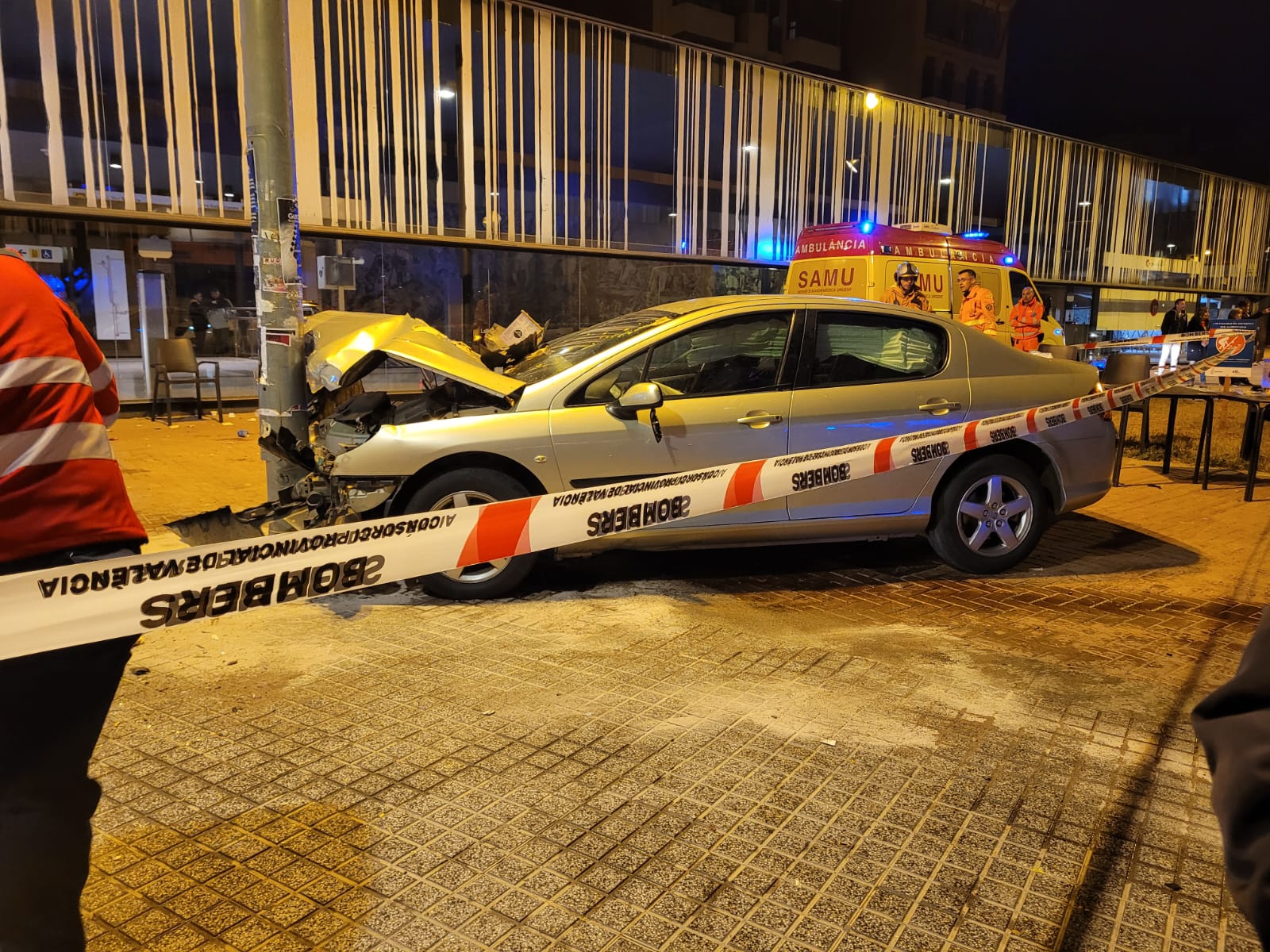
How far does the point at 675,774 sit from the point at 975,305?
996 centimetres

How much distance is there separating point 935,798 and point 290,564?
7.48 ft

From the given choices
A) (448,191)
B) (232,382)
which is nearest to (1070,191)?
(448,191)

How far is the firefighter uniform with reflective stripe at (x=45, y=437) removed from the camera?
1.75 meters

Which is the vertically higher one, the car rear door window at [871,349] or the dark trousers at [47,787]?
the car rear door window at [871,349]

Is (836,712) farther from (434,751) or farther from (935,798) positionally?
(434,751)

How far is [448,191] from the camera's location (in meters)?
14.8

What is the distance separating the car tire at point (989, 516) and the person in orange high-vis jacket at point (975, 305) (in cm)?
634

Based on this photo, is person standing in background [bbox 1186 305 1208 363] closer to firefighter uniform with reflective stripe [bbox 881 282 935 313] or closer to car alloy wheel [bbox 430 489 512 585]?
firefighter uniform with reflective stripe [bbox 881 282 935 313]

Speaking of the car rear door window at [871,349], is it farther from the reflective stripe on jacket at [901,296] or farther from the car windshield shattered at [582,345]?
the reflective stripe on jacket at [901,296]

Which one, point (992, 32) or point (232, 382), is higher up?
point (992, 32)

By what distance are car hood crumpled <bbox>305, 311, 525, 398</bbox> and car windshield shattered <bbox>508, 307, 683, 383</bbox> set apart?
235mm

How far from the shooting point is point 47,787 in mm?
1793

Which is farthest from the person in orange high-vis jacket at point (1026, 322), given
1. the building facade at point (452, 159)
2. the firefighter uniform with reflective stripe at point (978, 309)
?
the building facade at point (452, 159)

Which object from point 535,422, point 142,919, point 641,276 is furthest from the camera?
point 641,276
